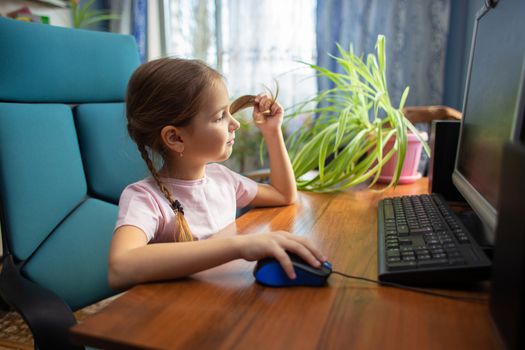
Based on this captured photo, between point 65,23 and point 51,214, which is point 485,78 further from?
point 65,23

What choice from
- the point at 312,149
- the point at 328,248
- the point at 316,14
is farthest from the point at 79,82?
the point at 316,14

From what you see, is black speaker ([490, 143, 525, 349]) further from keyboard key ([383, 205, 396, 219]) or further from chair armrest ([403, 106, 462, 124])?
chair armrest ([403, 106, 462, 124])

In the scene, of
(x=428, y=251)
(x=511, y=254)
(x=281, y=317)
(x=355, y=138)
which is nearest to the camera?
(x=511, y=254)

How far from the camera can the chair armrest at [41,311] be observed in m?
0.61

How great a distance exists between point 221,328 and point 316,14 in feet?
8.09

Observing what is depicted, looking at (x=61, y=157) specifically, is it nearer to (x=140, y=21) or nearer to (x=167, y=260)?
(x=167, y=260)

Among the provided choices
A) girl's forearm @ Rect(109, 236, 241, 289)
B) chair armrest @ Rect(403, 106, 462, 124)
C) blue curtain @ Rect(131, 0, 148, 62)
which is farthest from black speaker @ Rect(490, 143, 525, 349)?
blue curtain @ Rect(131, 0, 148, 62)

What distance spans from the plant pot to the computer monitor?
→ 344 mm

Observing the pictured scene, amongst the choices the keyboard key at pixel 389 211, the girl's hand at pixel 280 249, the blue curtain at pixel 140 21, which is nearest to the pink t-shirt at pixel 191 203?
the girl's hand at pixel 280 249

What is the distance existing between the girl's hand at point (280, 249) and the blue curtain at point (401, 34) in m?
2.03

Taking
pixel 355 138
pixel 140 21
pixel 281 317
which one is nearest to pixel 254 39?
pixel 140 21

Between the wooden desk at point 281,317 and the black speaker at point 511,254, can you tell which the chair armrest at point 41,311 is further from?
the black speaker at point 511,254

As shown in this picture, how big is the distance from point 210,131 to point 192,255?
35cm

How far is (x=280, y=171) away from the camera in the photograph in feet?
3.71
